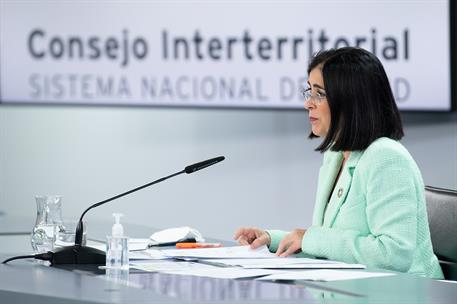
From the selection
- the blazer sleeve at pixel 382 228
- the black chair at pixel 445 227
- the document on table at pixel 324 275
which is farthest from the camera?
the black chair at pixel 445 227

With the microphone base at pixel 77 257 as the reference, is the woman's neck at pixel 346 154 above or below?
above

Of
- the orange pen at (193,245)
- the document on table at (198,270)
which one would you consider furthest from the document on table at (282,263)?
the orange pen at (193,245)

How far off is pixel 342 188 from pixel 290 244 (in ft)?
0.80

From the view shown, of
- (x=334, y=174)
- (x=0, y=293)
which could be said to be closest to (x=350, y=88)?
(x=334, y=174)

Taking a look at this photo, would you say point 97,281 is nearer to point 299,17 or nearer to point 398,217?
point 398,217

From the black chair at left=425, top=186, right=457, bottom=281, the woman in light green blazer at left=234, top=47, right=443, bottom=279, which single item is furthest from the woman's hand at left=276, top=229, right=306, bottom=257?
the black chair at left=425, top=186, right=457, bottom=281

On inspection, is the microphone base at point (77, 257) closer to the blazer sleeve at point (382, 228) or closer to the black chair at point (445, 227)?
the blazer sleeve at point (382, 228)

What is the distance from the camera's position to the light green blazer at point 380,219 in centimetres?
243

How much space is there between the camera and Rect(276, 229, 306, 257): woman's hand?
251 cm

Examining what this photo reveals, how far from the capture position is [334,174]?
2.84 meters

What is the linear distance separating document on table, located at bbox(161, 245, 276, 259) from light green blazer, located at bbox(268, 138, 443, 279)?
0.14m

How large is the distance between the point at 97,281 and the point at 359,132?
36.6 inches

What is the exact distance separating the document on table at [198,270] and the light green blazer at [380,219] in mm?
355

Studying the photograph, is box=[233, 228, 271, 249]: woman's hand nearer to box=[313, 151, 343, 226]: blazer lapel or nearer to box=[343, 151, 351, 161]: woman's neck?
box=[313, 151, 343, 226]: blazer lapel
